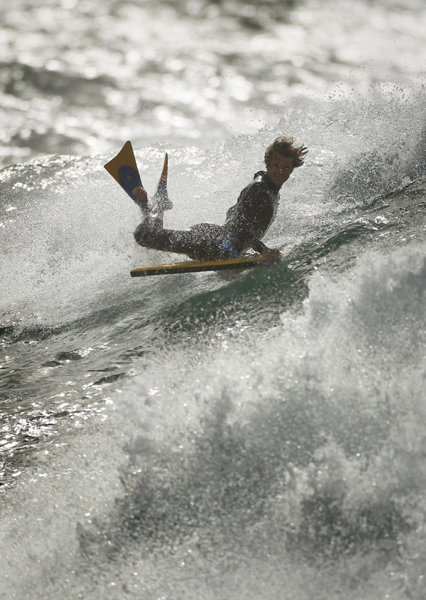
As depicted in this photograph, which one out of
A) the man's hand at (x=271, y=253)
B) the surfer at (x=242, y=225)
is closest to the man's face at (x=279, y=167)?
the surfer at (x=242, y=225)

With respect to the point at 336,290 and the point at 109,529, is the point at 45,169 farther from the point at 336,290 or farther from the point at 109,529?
the point at 109,529

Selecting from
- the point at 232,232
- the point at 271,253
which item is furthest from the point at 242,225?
the point at 271,253

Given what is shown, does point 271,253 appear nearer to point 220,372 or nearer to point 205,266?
point 205,266

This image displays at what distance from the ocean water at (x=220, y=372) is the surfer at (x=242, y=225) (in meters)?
0.23

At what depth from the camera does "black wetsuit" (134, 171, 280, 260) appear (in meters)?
4.85

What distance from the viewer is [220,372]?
11.3 feet

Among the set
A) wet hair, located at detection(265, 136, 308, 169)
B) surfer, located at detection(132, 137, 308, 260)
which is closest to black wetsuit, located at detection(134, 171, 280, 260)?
surfer, located at detection(132, 137, 308, 260)

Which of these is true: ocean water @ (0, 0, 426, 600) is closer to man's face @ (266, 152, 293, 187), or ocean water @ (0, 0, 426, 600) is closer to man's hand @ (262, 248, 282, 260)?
man's hand @ (262, 248, 282, 260)

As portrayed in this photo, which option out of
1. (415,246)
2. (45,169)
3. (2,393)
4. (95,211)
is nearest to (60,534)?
(2,393)

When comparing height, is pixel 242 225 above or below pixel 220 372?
above

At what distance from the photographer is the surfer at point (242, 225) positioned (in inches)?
190

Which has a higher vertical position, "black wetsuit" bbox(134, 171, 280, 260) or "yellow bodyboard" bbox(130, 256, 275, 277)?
"black wetsuit" bbox(134, 171, 280, 260)

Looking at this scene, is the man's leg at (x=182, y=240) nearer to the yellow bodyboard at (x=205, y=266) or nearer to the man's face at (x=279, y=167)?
the yellow bodyboard at (x=205, y=266)

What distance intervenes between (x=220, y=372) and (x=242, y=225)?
5.65 feet
